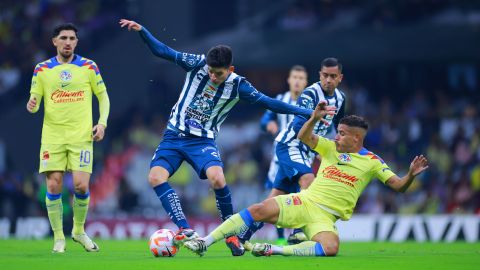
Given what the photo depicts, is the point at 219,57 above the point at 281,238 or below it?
above

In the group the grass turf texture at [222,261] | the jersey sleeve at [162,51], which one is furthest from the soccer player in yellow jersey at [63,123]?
the jersey sleeve at [162,51]

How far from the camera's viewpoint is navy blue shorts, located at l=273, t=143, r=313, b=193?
13609 millimetres

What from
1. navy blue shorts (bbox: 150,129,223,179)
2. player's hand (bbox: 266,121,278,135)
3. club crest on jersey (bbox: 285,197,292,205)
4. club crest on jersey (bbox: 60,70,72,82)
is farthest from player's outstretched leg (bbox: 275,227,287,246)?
club crest on jersey (bbox: 60,70,72,82)

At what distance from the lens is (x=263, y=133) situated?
22.8 m

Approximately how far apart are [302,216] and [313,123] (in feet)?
3.24

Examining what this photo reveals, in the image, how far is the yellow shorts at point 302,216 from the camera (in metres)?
10.8

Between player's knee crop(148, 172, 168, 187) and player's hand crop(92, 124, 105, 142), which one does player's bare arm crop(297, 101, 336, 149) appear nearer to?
player's knee crop(148, 172, 168, 187)

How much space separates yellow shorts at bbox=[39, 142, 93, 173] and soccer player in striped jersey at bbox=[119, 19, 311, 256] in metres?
1.17

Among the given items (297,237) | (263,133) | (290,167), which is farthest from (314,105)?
(263,133)

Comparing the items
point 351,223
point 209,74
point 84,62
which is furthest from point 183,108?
point 351,223

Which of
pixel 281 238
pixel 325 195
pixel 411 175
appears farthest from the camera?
pixel 281 238

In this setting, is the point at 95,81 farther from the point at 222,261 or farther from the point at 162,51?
the point at 222,261

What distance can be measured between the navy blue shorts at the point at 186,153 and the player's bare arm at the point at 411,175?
1.92m

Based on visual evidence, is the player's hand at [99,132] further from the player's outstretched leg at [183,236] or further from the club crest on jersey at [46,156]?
the player's outstretched leg at [183,236]
